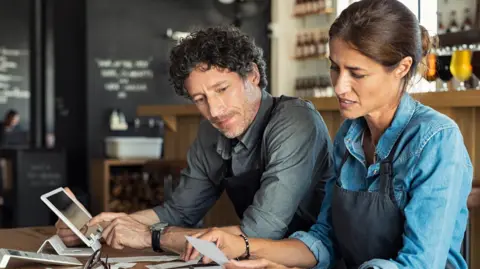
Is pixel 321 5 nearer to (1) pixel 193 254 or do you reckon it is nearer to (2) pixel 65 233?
(2) pixel 65 233

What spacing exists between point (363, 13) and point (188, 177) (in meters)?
1.05

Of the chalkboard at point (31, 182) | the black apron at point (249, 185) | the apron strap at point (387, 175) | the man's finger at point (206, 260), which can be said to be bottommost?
the chalkboard at point (31, 182)

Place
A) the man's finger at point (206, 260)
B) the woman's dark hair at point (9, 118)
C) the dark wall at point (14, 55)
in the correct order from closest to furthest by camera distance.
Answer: the man's finger at point (206, 260) < the woman's dark hair at point (9, 118) < the dark wall at point (14, 55)

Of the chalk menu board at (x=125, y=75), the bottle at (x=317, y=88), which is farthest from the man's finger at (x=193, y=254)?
the chalk menu board at (x=125, y=75)

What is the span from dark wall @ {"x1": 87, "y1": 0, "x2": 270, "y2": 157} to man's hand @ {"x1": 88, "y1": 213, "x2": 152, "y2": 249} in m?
5.70

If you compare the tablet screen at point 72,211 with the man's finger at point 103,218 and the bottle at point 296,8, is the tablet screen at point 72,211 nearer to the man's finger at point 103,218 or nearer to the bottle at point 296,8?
the man's finger at point 103,218

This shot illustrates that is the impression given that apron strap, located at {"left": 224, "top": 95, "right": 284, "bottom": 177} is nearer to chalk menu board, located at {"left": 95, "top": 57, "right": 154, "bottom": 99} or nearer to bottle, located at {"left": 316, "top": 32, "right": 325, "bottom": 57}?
bottle, located at {"left": 316, "top": 32, "right": 325, "bottom": 57}

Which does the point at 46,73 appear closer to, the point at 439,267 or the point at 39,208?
Result: the point at 39,208

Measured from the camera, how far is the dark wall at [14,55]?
9945 mm

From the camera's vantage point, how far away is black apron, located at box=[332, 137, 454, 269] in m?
1.69

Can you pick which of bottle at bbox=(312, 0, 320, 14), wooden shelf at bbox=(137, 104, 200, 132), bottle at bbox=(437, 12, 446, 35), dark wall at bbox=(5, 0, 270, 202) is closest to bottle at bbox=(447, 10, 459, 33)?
bottle at bbox=(437, 12, 446, 35)

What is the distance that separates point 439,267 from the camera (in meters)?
1.63

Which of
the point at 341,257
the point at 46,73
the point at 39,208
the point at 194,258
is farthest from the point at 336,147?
the point at 46,73

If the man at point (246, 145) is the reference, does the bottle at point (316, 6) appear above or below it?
above
